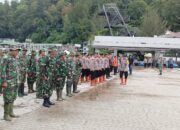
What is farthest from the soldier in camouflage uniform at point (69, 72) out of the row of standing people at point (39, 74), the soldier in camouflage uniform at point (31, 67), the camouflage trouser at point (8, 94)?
the camouflage trouser at point (8, 94)

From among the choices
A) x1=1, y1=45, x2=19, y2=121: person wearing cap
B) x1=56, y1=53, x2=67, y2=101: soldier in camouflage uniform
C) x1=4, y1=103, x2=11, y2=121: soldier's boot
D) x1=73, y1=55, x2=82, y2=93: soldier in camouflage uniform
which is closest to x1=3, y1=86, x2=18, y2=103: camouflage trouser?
x1=1, y1=45, x2=19, y2=121: person wearing cap

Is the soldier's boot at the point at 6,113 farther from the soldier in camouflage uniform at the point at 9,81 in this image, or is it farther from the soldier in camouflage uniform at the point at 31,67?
the soldier in camouflage uniform at the point at 31,67

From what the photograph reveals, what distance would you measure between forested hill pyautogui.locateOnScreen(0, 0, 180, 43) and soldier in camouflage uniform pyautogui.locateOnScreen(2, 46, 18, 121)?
2998 inches

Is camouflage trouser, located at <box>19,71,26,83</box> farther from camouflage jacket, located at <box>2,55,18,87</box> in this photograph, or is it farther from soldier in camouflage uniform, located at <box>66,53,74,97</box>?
camouflage jacket, located at <box>2,55,18,87</box>

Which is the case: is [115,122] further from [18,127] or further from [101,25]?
[101,25]

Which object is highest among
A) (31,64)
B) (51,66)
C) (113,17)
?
(113,17)

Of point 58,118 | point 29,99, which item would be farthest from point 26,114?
point 29,99

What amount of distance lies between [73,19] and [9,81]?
346 feet

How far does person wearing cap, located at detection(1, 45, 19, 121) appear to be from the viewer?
11.3 meters

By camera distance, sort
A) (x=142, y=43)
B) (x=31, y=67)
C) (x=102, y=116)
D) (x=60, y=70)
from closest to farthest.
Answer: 1. (x=102, y=116)
2. (x=60, y=70)
3. (x=31, y=67)
4. (x=142, y=43)

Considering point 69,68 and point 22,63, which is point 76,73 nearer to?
point 69,68

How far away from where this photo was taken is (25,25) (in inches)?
5935

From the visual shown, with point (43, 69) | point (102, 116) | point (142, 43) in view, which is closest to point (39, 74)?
point (43, 69)

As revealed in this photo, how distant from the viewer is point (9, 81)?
37.4 ft
